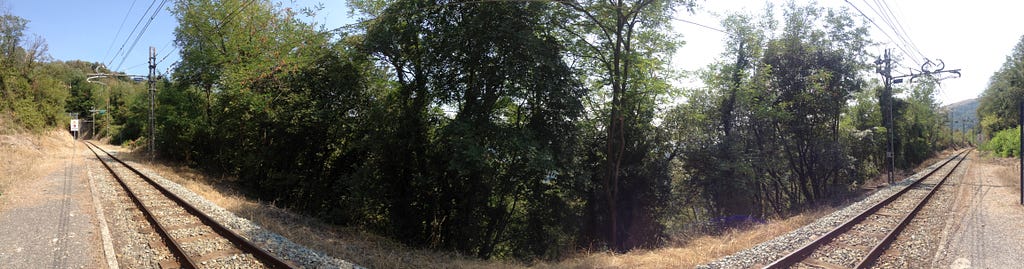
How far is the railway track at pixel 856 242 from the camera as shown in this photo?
7.54 metres

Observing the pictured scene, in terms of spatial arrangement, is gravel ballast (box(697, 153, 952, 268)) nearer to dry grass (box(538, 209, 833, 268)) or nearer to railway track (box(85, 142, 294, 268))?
dry grass (box(538, 209, 833, 268))

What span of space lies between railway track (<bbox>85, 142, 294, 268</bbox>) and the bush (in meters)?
46.6

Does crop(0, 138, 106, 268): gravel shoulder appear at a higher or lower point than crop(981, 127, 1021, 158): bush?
lower

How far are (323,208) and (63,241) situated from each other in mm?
9232

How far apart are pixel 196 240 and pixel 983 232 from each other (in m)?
15.8

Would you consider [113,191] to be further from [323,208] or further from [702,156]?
[702,156]

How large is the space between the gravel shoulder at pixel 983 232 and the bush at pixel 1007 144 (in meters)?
24.6

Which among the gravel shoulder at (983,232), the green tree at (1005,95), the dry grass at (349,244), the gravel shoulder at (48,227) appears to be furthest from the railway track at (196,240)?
the green tree at (1005,95)

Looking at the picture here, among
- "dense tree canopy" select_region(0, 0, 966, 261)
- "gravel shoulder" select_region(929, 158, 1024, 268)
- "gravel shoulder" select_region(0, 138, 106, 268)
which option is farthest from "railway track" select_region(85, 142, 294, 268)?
"gravel shoulder" select_region(929, 158, 1024, 268)

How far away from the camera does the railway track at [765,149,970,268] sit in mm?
7544

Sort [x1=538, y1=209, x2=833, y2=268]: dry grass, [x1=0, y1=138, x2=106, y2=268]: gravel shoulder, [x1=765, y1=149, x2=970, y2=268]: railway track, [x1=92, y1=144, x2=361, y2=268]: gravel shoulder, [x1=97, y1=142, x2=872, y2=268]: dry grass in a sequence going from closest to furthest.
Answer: [x1=0, y1=138, x2=106, y2=268]: gravel shoulder, [x1=92, y1=144, x2=361, y2=268]: gravel shoulder, [x1=765, y1=149, x2=970, y2=268]: railway track, [x1=538, y1=209, x2=833, y2=268]: dry grass, [x1=97, y1=142, x2=872, y2=268]: dry grass

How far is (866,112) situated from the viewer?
108 ft

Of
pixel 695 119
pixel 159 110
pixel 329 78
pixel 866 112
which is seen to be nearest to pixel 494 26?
pixel 329 78

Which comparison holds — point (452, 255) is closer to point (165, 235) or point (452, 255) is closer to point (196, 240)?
point (196, 240)
